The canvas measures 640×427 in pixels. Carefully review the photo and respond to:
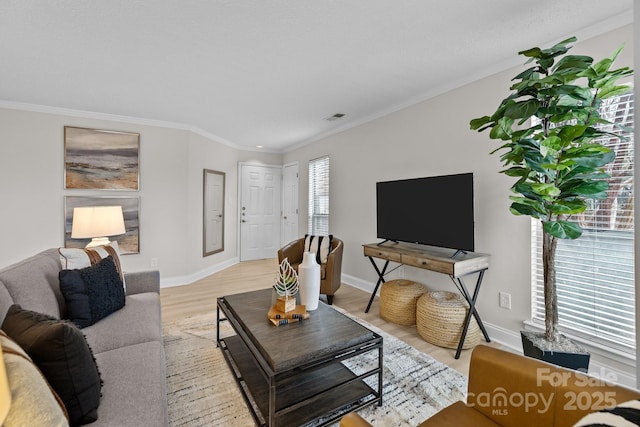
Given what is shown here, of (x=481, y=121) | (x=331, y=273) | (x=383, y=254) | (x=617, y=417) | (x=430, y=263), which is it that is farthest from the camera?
(x=331, y=273)

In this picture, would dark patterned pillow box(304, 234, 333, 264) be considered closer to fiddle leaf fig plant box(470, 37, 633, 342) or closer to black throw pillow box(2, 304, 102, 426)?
fiddle leaf fig plant box(470, 37, 633, 342)

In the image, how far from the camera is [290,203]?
238 inches

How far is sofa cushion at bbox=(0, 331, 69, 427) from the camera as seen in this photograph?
65cm

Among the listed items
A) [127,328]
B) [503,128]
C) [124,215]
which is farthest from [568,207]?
[124,215]

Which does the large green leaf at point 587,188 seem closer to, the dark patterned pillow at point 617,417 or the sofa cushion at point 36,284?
the dark patterned pillow at point 617,417

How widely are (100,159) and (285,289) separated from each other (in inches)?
136

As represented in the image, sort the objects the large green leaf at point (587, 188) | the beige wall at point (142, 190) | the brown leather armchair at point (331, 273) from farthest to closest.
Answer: the beige wall at point (142, 190) → the brown leather armchair at point (331, 273) → the large green leaf at point (587, 188)

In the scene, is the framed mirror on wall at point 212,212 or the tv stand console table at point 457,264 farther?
the framed mirror on wall at point 212,212

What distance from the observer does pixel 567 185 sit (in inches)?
63.1

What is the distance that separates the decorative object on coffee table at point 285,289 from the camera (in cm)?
184

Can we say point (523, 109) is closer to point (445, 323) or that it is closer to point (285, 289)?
point (445, 323)

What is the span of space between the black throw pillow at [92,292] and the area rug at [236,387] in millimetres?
611

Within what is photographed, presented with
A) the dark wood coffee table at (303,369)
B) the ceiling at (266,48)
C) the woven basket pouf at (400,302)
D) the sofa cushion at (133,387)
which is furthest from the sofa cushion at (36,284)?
the woven basket pouf at (400,302)

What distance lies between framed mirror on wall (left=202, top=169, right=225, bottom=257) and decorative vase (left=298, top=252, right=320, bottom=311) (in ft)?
10.8
